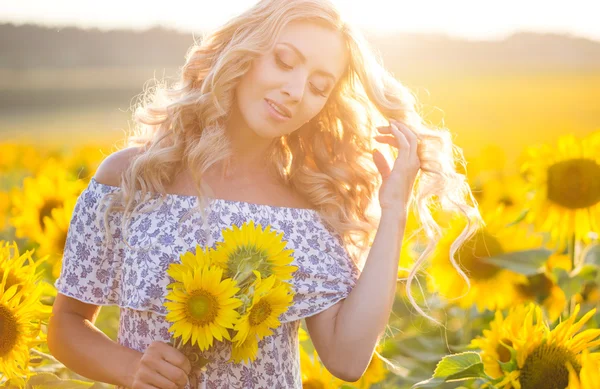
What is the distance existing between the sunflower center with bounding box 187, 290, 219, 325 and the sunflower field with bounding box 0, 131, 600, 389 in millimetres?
519

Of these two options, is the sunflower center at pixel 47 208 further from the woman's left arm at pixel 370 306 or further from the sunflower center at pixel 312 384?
the woman's left arm at pixel 370 306

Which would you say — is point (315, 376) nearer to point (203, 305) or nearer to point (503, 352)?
point (503, 352)

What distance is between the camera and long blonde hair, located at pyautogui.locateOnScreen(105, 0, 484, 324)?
1703 millimetres

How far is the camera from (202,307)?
3.92ft

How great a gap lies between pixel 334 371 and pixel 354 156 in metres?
0.55

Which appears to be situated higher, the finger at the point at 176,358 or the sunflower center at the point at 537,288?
the sunflower center at the point at 537,288

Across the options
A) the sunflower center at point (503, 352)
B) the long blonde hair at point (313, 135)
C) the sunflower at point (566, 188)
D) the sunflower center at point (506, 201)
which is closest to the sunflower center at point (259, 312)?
the long blonde hair at point (313, 135)

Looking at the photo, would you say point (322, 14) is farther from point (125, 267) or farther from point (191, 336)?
point (191, 336)

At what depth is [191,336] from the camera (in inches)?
48.8

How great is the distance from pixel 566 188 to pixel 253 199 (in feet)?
3.56

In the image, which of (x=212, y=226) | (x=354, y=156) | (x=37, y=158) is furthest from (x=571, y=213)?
Result: (x=37, y=158)

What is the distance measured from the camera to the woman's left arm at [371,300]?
1.63 meters

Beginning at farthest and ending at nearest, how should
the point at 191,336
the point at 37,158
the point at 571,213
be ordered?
1. the point at 37,158
2. the point at 571,213
3. the point at 191,336

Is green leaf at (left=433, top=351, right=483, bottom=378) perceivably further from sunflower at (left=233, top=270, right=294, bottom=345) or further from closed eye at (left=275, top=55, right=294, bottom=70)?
closed eye at (left=275, top=55, right=294, bottom=70)
